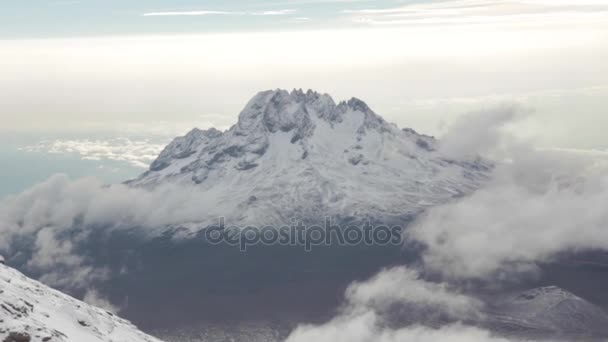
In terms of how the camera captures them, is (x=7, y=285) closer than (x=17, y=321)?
No

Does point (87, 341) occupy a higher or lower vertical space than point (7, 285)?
lower

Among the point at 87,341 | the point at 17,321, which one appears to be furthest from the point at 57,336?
the point at 87,341

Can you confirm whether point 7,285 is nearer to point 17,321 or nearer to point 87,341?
point 87,341

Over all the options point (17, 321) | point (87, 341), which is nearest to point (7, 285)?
point (87, 341)

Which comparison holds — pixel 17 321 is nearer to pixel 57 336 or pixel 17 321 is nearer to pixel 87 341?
pixel 57 336

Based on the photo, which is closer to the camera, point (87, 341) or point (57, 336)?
point (57, 336)

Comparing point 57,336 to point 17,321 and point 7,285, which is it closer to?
point 17,321

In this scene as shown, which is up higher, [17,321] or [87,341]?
[17,321]
